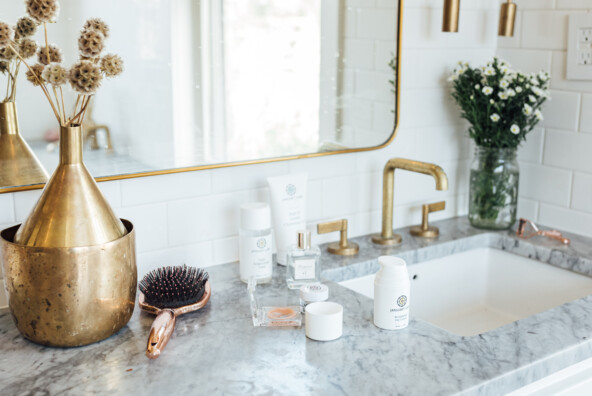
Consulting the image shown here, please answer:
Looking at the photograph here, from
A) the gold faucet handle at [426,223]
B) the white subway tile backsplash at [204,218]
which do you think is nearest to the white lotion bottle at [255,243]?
the white subway tile backsplash at [204,218]

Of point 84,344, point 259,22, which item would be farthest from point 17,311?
point 259,22

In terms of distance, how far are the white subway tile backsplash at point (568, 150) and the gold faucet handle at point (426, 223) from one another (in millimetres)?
277

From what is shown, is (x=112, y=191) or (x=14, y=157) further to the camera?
(x=112, y=191)

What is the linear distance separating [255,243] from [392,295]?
0.95 ft

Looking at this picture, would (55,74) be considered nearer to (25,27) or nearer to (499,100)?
(25,27)

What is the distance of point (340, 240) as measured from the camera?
4.58 feet

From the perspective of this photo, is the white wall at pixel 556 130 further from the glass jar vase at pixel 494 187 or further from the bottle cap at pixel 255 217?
the bottle cap at pixel 255 217

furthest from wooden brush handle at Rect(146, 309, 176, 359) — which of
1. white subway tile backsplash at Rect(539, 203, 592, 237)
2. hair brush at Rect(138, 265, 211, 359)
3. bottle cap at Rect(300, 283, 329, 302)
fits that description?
white subway tile backsplash at Rect(539, 203, 592, 237)

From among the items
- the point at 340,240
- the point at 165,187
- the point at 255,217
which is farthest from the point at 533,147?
the point at 165,187

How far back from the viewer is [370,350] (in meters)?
0.96

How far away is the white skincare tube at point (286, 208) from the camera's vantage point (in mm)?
1295

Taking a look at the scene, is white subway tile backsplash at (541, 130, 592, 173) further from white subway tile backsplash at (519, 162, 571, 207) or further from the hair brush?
the hair brush

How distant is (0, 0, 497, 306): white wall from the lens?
1.21 m

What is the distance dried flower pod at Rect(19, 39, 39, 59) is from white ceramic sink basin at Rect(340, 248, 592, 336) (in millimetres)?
781
